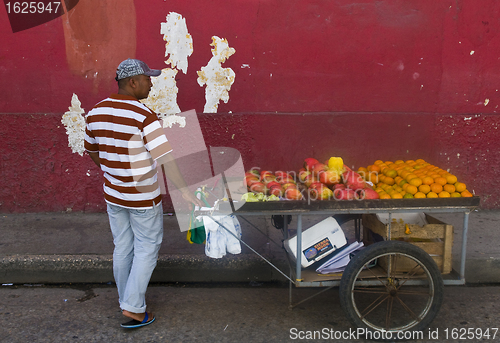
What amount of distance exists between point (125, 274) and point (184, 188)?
2.63ft

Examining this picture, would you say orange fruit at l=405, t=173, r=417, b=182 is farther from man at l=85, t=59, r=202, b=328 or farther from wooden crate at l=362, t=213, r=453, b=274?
man at l=85, t=59, r=202, b=328

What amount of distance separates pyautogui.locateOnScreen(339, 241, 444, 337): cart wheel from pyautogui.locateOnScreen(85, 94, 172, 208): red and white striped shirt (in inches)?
56.9

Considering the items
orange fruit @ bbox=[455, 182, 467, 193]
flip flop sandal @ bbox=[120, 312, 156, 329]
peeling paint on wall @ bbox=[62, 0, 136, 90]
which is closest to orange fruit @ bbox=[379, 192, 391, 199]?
orange fruit @ bbox=[455, 182, 467, 193]

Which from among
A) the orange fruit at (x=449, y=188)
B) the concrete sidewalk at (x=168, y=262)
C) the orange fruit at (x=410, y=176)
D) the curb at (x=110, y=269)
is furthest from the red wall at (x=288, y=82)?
the orange fruit at (x=449, y=188)

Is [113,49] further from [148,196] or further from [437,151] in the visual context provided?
[437,151]

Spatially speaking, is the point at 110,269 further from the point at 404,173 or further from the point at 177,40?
the point at 177,40

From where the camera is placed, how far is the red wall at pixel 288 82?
5.25m

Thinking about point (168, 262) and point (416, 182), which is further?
point (168, 262)

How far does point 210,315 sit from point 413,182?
1.79 metres

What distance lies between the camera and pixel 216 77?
209 inches

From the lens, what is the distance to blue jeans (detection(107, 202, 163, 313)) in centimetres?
295

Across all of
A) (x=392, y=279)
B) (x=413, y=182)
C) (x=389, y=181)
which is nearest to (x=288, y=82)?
(x=389, y=181)

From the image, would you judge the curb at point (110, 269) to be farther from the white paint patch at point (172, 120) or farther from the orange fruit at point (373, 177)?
the white paint patch at point (172, 120)

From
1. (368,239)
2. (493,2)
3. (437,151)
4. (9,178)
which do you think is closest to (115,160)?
(368,239)
